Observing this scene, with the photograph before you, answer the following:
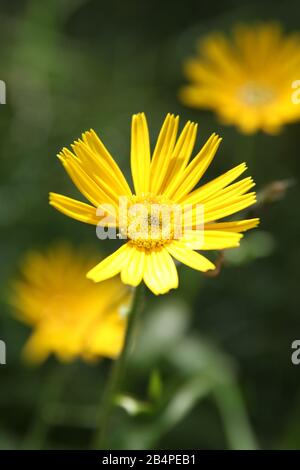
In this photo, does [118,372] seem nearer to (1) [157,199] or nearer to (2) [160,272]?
(2) [160,272]

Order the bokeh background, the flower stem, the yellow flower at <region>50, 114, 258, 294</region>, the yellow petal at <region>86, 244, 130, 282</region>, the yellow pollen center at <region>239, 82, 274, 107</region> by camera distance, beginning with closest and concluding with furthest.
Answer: the yellow petal at <region>86, 244, 130, 282</region>
the yellow flower at <region>50, 114, 258, 294</region>
the flower stem
the bokeh background
the yellow pollen center at <region>239, 82, 274, 107</region>

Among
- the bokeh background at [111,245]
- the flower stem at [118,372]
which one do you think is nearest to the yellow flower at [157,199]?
the flower stem at [118,372]

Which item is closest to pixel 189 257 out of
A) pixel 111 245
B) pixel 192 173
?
pixel 192 173

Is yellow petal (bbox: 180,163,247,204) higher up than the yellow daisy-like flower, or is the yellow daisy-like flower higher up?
the yellow daisy-like flower

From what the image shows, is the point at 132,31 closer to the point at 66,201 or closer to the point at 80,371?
the point at 80,371

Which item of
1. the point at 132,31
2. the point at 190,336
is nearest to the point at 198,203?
the point at 190,336

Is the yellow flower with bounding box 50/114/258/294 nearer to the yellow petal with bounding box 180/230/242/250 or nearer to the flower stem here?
the yellow petal with bounding box 180/230/242/250

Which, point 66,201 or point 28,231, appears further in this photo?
point 28,231

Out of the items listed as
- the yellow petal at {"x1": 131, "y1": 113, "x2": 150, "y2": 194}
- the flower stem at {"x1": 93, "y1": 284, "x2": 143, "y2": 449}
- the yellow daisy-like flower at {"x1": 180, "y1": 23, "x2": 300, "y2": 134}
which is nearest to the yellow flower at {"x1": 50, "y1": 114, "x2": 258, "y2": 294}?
the yellow petal at {"x1": 131, "y1": 113, "x2": 150, "y2": 194}
